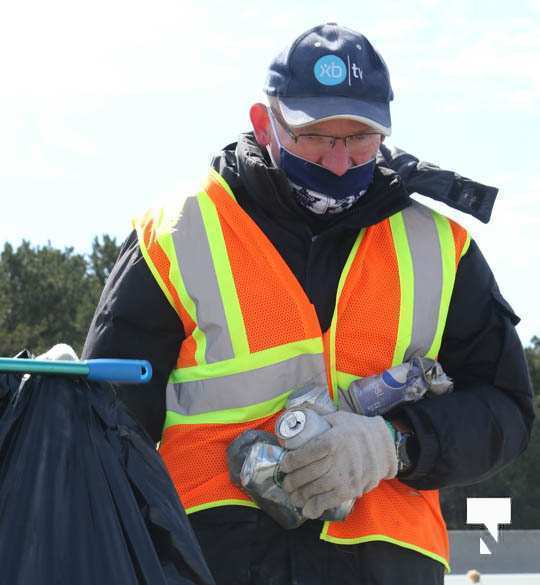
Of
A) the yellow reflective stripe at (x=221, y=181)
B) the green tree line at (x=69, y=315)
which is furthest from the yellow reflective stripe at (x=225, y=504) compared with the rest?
the green tree line at (x=69, y=315)

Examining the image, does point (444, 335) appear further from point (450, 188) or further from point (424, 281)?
point (450, 188)

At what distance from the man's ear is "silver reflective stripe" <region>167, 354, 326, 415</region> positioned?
663 mm

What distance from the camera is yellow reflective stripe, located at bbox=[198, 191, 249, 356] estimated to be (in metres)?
4.44

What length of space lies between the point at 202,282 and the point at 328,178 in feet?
1.44

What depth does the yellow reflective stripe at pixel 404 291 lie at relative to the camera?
14.9 feet

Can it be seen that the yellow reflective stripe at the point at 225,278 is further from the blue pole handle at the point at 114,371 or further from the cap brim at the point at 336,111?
the blue pole handle at the point at 114,371

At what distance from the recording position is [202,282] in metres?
4.48

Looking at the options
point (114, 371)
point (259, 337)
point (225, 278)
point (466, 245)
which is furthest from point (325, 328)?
point (114, 371)

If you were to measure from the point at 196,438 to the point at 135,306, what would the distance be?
0.39 meters

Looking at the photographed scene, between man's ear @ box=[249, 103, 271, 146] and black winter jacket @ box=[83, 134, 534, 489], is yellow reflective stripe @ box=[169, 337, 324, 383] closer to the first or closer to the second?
black winter jacket @ box=[83, 134, 534, 489]

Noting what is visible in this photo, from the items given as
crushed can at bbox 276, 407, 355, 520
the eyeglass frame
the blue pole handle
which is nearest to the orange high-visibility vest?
crushed can at bbox 276, 407, 355, 520

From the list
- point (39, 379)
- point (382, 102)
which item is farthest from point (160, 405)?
point (39, 379)

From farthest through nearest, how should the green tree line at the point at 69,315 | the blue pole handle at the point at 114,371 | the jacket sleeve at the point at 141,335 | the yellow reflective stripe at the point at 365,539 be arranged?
the green tree line at the point at 69,315, the jacket sleeve at the point at 141,335, the yellow reflective stripe at the point at 365,539, the blue pole handle at the point at 114,371

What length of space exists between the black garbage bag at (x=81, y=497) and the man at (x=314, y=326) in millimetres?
1084
